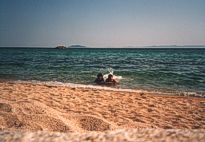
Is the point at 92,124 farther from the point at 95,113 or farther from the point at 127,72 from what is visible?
the point at 127,72

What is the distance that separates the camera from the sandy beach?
16.8ft

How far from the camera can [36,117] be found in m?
5.23

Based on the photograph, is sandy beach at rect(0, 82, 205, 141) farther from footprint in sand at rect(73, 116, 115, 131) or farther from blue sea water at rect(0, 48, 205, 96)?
blue sea water at rect(0, 48, 205, 96)

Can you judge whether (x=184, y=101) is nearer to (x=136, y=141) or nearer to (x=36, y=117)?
(x=36, y=117)

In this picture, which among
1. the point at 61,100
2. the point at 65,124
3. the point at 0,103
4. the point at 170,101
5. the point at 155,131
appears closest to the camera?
the point at 155,131

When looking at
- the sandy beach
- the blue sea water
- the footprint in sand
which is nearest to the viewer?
the sandy beach

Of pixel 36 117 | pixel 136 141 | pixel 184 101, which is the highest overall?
pixel 136 141

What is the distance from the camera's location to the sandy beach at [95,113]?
513 cm

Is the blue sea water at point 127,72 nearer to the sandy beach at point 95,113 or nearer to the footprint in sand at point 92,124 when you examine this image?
the sandy beach at point 95,113

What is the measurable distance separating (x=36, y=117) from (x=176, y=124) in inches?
145

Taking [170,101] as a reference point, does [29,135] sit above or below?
above

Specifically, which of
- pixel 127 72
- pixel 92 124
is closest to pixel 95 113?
pixel 92 124

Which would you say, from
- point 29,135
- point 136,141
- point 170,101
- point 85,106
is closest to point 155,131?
point 136,141

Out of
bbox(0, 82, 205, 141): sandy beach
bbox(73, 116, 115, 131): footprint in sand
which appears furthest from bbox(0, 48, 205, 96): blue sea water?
bbox(73, 116, 115, 131): footprint in sand
